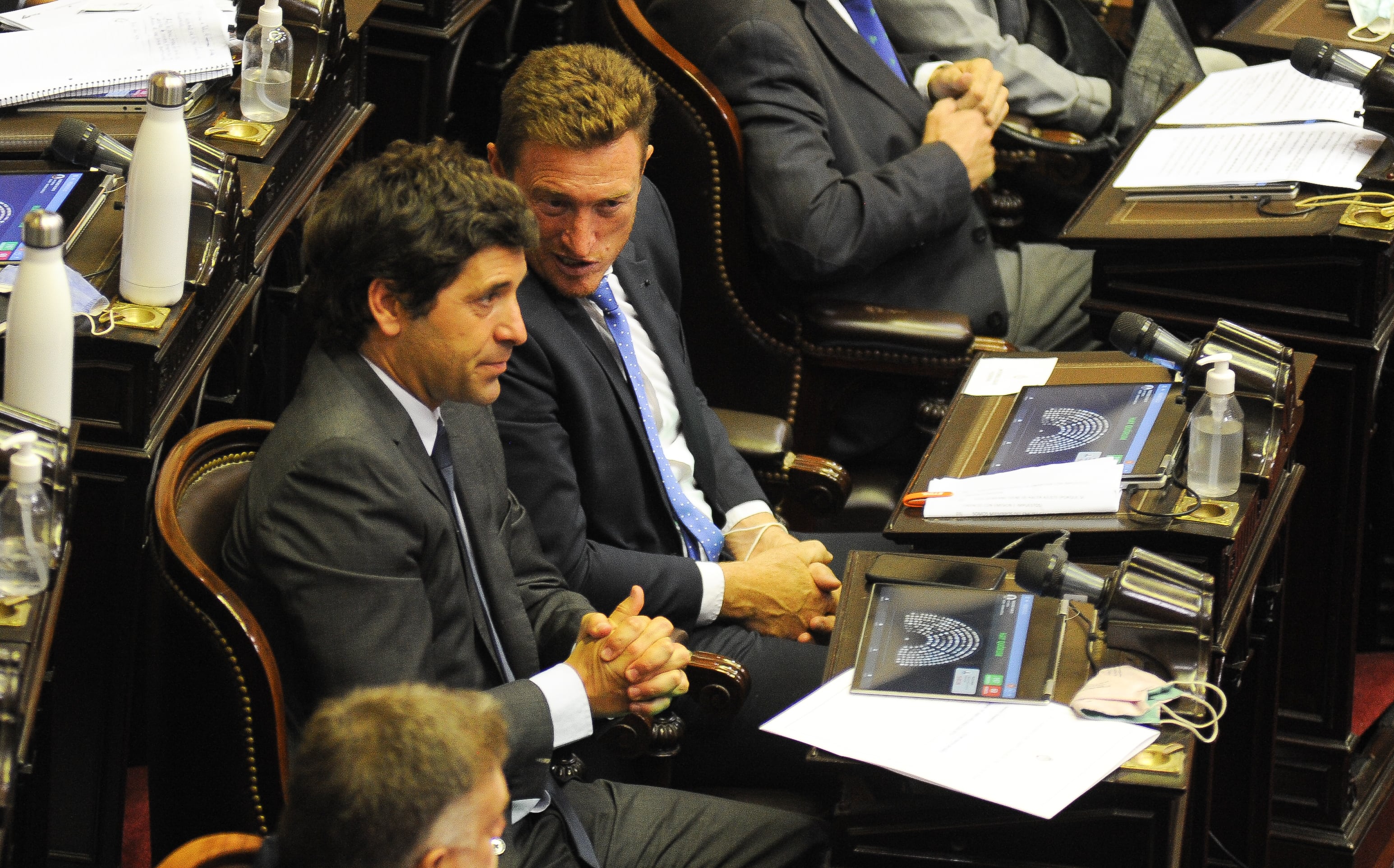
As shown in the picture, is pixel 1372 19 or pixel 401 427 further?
pixel 1372 19

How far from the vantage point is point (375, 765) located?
122 centimetres

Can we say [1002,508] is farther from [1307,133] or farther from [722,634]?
[1307,133]

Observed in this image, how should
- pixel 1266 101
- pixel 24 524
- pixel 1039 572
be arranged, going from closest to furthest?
pixel 24 524 < pixel 1039 572 < pixel 1266 101

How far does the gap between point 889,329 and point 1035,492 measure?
897mm

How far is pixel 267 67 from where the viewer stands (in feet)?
8.54

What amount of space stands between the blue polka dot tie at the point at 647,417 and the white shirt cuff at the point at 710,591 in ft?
0.34

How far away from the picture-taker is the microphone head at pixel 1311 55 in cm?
292

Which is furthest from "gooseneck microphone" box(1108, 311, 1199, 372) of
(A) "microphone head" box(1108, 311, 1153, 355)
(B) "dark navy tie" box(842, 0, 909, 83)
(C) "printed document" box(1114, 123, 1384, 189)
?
(B) "dark navy tie" box(842, 0, 909, 83)

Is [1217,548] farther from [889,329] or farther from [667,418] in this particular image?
[889,329]

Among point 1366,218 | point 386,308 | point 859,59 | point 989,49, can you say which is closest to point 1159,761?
point 386,308

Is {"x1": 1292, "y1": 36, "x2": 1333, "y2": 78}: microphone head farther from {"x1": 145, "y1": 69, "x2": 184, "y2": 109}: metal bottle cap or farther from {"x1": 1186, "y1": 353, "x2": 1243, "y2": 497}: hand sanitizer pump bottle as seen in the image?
{"x1": 145, "y1": 69, "x2": 184, "y2": 109}: metal bottle cap

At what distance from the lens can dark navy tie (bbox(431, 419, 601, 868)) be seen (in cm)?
201

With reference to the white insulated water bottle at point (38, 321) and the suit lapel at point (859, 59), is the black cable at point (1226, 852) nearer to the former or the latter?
the suit lapel at point (859, 59)

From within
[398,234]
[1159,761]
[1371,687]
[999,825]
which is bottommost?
[1371,687]
